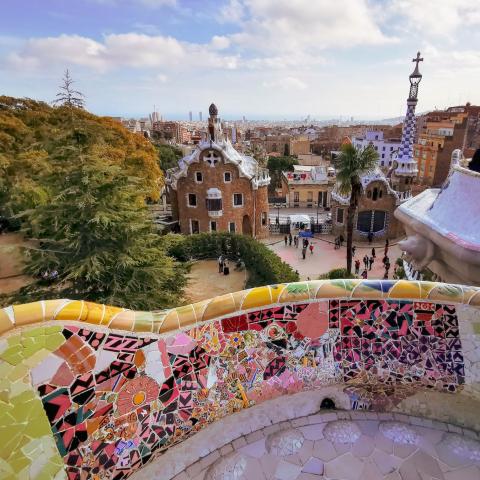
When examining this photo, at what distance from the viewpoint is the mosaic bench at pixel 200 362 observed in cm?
345

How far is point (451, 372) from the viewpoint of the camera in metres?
4.64

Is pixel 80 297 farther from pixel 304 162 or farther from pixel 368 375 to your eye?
pixel 304 162

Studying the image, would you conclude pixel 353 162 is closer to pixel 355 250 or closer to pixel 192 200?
pixel 355 250

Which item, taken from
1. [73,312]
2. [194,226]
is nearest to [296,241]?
[194,226]

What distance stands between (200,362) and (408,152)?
32.1 meters

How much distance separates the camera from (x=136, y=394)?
395 centimetres

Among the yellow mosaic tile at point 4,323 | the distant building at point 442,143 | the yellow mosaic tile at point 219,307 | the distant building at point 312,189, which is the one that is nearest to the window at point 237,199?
the distant building at point 312,189

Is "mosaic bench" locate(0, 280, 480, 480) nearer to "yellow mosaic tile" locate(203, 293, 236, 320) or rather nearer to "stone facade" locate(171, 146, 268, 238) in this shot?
"yellow mosaic tile" locate(203, 293, 236, 320)

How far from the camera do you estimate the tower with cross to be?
30.2m

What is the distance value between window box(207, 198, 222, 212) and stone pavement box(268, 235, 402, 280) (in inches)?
192

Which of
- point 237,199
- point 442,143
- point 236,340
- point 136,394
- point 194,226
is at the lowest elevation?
point 194,226

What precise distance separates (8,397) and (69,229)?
808 cm

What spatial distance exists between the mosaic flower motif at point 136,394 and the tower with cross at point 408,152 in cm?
3061

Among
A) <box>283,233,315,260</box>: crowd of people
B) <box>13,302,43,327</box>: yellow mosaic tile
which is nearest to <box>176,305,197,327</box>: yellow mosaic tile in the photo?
<box>13,302,43,327</box>: yellow mosaic tile
